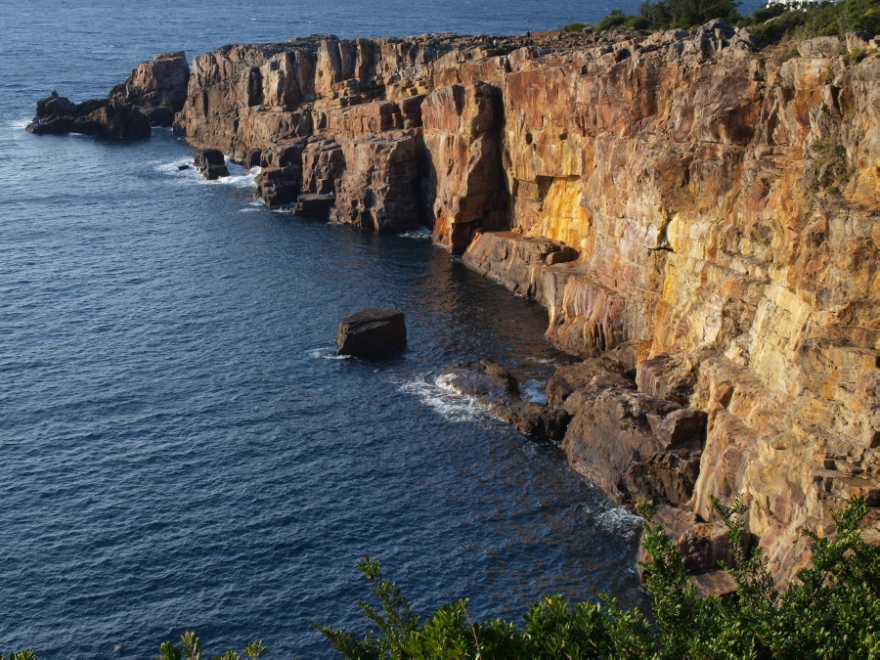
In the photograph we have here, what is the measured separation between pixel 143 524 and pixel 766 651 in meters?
39.0

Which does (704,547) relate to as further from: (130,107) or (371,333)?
(130,107)

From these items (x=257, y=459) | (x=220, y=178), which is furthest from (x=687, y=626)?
(x=220, y=178)

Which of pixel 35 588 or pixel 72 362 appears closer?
pixel 35 588

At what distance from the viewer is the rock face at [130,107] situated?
585 ft

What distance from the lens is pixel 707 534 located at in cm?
4962

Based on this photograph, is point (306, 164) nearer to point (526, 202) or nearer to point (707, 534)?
point (526, 202)

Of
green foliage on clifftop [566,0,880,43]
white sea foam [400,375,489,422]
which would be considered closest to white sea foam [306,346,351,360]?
white sea foam [400,375,489,422]

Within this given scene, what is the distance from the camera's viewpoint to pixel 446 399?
7169cm

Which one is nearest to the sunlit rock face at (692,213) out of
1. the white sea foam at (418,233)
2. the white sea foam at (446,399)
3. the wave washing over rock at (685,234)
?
the wave washing over rock at (685,234)

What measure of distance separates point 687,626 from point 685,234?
41.0 meters

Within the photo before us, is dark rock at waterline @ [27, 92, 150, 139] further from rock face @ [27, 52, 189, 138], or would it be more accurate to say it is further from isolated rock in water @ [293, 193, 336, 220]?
isolated rock in water @ [293, 193, 336, 220]

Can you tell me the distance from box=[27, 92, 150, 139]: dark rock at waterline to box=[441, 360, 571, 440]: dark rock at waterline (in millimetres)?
125781

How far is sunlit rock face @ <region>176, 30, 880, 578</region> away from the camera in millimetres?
48094

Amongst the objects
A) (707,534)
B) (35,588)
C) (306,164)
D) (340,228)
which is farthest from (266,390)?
(306,164)
